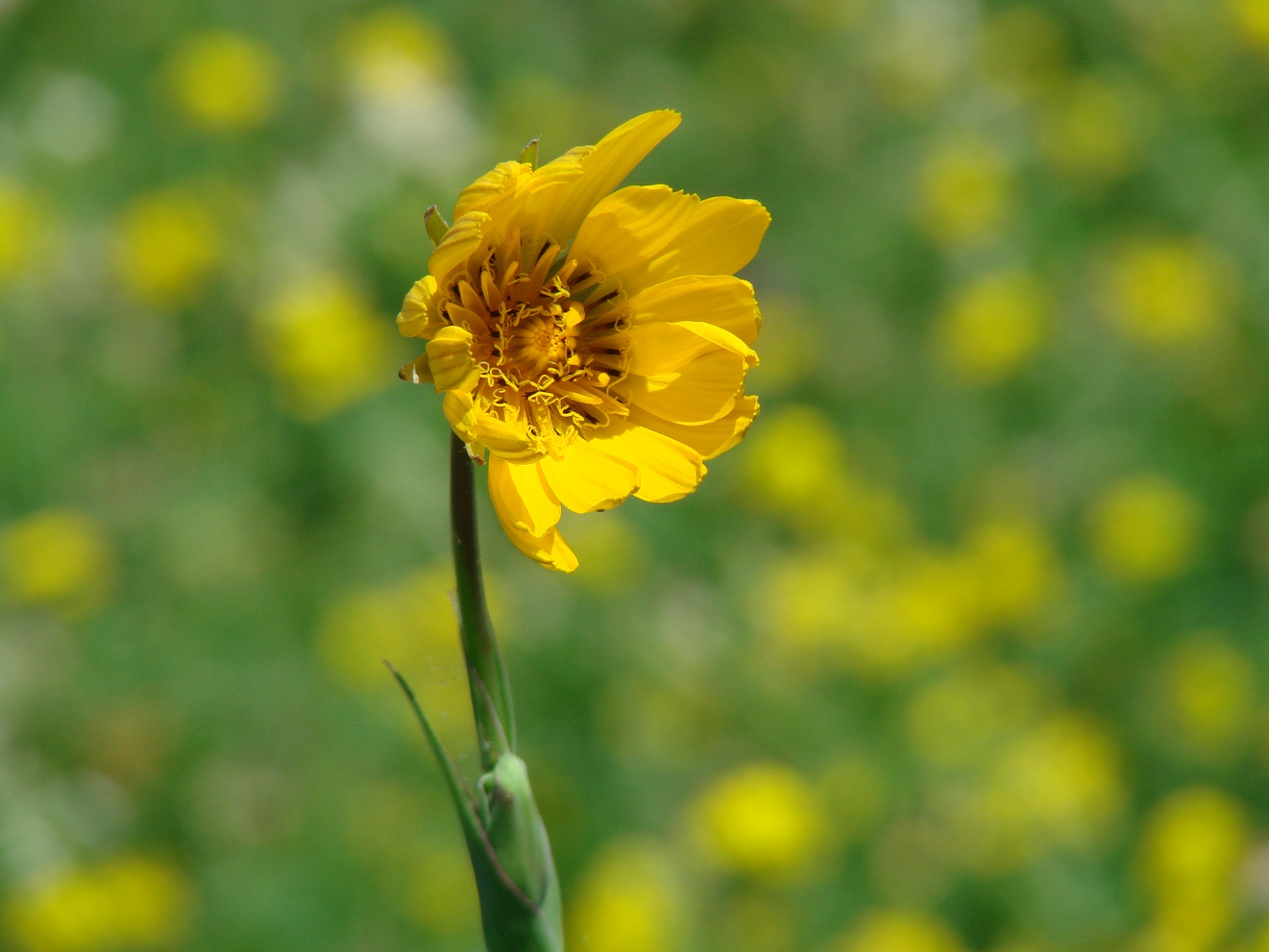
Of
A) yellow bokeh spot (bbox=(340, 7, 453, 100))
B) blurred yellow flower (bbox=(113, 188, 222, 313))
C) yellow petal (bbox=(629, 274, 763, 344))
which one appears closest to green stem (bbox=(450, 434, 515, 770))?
yellow petal (bbox=(629, 274, 763, 344))

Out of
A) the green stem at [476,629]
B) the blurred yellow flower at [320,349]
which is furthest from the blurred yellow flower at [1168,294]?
the green stem at [476,629]

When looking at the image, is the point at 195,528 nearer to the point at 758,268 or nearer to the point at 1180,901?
the point at 758,268

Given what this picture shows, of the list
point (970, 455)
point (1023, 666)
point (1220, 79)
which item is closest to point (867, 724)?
point (1023, 666)

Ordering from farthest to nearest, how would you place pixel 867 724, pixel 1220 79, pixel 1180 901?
pixel 1220 79, pixel 867 724, pixel 1180 901

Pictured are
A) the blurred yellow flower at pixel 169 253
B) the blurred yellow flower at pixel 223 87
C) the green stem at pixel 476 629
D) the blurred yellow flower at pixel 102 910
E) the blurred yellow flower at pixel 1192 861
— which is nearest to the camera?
the green stem at pixel 476 629

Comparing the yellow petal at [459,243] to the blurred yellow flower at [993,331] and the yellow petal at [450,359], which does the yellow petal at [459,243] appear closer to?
the yellow petal at [450,359]

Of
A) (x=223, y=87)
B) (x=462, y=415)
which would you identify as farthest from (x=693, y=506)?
(x=462, y=415)

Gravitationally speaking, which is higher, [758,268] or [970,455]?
[758,268]
